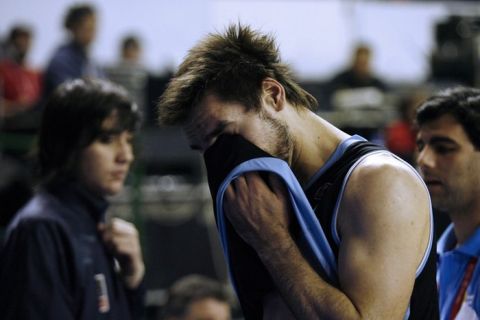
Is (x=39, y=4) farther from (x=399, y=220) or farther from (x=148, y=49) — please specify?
(x=399, y=220)

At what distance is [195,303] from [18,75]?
4398 mm

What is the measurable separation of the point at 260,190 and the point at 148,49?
7.81 m

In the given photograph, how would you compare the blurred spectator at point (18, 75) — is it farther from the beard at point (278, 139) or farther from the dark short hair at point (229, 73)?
the beard at point (278, 139)

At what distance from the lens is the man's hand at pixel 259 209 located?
1.99m

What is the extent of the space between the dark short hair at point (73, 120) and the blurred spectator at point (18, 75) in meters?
4.36

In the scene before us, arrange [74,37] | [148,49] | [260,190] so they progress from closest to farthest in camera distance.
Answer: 1. [260,190]
2. [74,37]
3. [148,49]

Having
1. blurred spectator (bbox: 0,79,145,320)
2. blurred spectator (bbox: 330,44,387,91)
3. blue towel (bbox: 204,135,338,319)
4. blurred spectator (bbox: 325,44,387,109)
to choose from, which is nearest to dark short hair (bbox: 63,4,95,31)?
blurred spectator (bbox: 325,44,387,109)

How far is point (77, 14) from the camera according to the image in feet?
A: 20.8

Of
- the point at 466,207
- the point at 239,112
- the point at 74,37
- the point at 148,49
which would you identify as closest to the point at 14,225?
the point at 239,112

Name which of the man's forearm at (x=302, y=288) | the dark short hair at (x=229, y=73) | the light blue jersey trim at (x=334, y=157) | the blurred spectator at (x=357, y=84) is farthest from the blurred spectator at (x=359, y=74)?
the man's forearm at (x=302, y=288)

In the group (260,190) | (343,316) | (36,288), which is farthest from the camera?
(36,288)

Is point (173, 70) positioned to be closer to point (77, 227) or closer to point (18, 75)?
point (18, 75)

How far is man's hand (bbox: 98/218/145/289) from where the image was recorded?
302cm

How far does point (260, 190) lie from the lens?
2.00 meters
